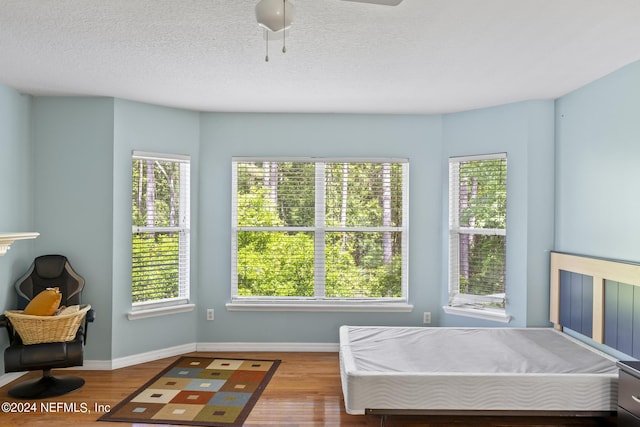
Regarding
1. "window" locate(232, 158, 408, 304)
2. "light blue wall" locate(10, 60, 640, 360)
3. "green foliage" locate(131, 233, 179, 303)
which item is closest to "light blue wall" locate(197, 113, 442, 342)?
"light blue wall" locate(10, 60, 640, 360)

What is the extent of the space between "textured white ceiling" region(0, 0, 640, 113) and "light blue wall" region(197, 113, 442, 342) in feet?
A: 1.62

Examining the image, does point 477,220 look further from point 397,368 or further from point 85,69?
point 85,69

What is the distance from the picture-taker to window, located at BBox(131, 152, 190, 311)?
4.68 meters

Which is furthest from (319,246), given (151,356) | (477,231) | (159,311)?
(151,356)

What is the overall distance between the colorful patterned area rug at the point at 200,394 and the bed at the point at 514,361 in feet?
2.78

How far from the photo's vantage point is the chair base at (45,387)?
3.76m

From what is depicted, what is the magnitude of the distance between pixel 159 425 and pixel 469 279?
10.2ft

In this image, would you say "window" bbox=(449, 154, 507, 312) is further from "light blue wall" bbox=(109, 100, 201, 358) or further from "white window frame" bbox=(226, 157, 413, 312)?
"light blue wall" bbox=(109, 100, 201, 358)

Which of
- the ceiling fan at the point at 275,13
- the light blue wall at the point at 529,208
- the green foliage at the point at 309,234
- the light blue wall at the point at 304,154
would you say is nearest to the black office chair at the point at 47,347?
the light blue wall at the point at 304,154

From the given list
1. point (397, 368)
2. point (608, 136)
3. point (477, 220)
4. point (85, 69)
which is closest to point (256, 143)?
point (85, 69)

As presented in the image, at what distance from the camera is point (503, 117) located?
462cm

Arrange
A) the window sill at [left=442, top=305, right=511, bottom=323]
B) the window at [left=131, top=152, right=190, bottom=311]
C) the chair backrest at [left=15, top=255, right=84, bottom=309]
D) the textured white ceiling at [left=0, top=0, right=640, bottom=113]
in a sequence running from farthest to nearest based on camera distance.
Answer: the window at [left=131, top=152, right=190, bottom=311], the window sill at [left=442, top=305, right=511, bottom=323], the chair backrest at [left=15, top=255, right=84, bottom=309], the textured white ceiling at [left=0, top=0, right=640, bottom=113]

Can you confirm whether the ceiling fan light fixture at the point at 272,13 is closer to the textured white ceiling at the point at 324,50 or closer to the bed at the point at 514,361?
the textured white ceiling at the point at 324,50

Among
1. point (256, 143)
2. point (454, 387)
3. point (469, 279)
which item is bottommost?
point (454, 387)
